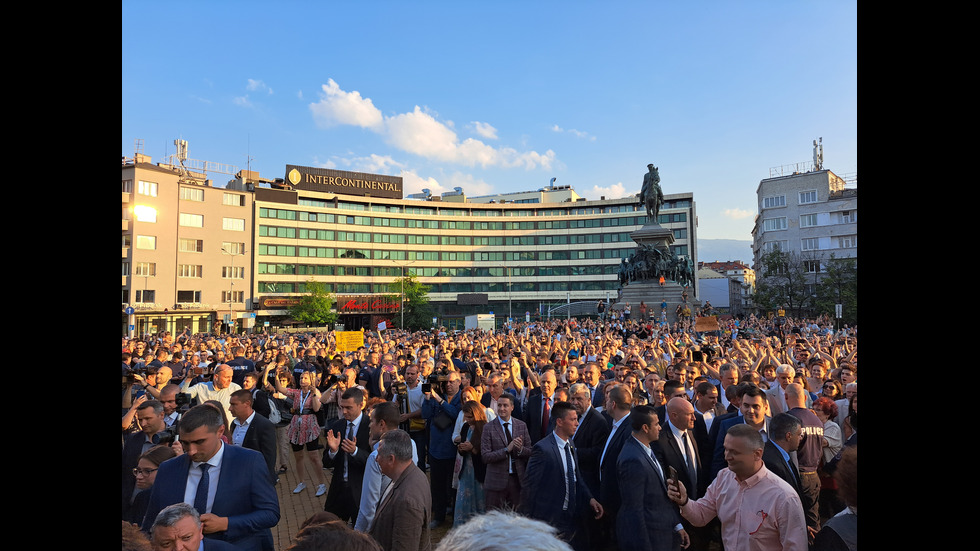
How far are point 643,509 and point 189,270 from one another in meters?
65.1

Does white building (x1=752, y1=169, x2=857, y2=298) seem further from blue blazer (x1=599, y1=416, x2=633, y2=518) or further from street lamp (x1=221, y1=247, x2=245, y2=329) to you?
blue blazer (x1=599, y1=416, x2=633, y2=518)

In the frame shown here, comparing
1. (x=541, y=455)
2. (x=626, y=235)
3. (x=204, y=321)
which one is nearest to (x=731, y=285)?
(x=626, y=235)

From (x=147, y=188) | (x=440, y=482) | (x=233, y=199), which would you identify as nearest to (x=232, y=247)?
(x=233, y=199)

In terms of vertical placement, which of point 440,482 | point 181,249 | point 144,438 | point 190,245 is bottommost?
point 440,482

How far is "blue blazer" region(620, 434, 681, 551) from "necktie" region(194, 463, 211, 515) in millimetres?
3054

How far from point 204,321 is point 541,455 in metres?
64.6

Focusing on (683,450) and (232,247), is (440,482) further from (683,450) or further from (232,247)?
(232,247)

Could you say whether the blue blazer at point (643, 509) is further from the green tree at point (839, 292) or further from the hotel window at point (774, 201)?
the hotel window at point (774, 201)

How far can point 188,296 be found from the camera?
2361 inches

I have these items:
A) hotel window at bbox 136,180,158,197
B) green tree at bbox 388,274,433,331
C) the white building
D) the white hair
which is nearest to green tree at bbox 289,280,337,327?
green tree at bbox 388,274,433,331

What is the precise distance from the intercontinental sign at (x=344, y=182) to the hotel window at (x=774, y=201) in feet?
174

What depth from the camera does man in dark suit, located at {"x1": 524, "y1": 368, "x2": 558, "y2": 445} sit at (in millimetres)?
7070
